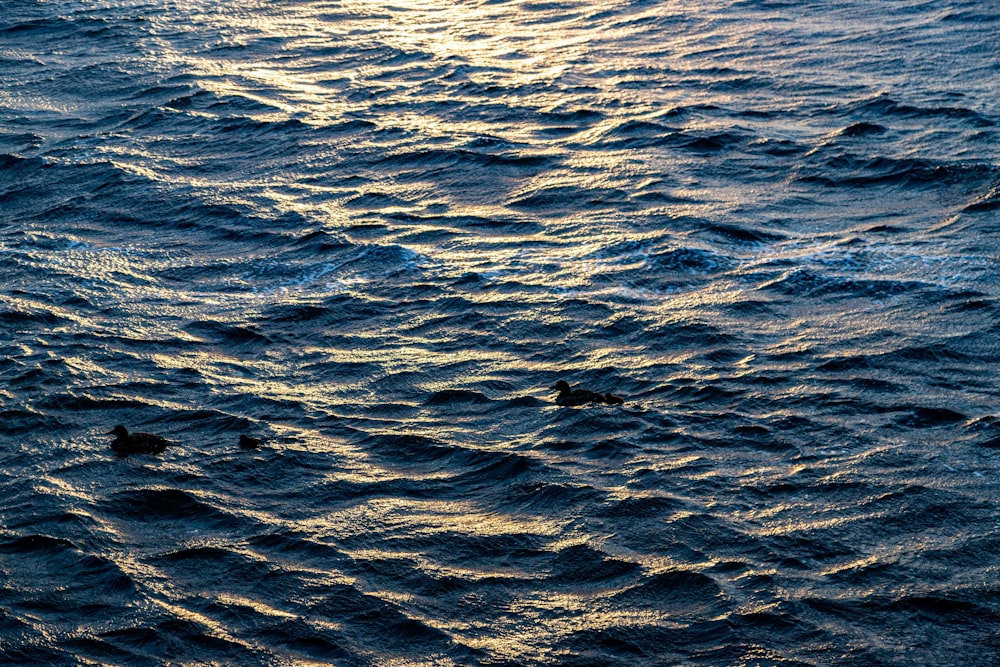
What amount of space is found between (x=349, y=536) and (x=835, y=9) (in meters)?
16.2

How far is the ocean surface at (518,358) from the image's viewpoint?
7.85 metres

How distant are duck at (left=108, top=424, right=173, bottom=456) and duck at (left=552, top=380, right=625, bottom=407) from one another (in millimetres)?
3269

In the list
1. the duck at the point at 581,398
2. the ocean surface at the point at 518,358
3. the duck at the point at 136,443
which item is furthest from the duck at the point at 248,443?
the duck at the point at 581,398

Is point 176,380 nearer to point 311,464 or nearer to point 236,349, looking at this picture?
point 236,349

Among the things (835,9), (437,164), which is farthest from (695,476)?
(835,9)

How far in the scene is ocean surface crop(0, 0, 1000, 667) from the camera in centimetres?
785

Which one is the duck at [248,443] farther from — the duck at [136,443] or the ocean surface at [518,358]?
the duck at [136,443]

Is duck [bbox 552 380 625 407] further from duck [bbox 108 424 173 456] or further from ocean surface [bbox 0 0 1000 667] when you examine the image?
duck [bbox 108 424 173 456]

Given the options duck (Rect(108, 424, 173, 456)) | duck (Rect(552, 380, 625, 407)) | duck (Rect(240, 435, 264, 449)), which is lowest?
duck (Rect(552, 380, 625, 407))

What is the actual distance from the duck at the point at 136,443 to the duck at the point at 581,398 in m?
3.27

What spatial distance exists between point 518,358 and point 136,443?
11.4 ft

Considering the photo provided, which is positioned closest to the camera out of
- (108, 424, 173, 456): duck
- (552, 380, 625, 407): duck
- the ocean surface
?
the ocean surface

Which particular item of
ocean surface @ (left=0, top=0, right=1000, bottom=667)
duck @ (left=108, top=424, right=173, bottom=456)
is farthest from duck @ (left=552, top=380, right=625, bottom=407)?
duck @ (left=108, top=424, right=173, bottom=456)

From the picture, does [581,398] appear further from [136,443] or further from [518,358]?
[136,443]
